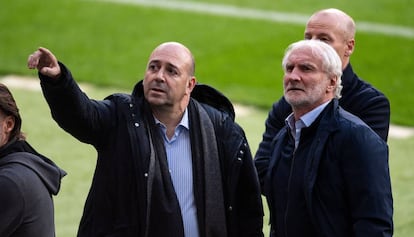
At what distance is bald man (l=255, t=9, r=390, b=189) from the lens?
277 inches

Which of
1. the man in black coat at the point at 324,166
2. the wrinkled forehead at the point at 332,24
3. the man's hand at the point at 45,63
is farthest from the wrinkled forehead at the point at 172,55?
the wrinkled forehead at the point at 332,24

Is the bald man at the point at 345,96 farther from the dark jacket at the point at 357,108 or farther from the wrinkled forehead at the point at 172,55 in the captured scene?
the wrinkled forehead at the point at 172,55

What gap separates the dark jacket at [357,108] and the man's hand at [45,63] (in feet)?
5.54

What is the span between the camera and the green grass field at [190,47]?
500 inches

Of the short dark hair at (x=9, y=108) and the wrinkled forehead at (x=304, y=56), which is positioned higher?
the wrinkled forehead at (x=304, y=56)

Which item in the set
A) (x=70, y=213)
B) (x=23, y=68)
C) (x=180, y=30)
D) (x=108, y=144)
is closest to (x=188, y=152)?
(x=108, y=144)

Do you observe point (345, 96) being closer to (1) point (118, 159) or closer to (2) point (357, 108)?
(2) point (357, 108)

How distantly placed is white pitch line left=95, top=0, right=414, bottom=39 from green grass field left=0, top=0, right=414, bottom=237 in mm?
141

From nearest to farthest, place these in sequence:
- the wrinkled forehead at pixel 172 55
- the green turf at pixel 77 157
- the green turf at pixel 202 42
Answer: the wrinkled forehead at pixel 172 55 < the green turf at pixel 77 157 < the green turf at pixel 202 42

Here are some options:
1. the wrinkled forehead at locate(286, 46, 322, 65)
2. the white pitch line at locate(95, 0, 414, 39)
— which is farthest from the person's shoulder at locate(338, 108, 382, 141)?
the white pitch line at locate(95, 0, 414, 39)

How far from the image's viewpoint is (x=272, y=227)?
6219 millimetres

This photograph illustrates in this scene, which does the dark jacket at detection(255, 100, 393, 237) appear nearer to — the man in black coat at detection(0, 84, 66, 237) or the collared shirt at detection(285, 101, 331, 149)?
the collared shirt at detection(285, 101, 331, 149)

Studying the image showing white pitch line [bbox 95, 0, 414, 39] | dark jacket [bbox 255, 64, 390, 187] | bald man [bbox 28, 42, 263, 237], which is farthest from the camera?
white pitch line [bbox 95, 0, 414, 39]

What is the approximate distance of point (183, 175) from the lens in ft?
20.7
